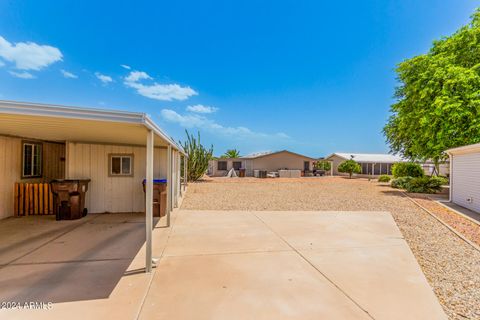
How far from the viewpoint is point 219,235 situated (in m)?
5.64

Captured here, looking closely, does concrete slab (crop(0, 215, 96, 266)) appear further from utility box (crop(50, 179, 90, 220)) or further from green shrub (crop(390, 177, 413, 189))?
green shrub (crop(390, 177, 413, 189))

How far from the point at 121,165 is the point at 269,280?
21.8 ft

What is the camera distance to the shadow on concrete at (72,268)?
118 inches

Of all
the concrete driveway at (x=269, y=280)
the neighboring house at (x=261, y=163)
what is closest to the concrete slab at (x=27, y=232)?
the concrete driveway at (x=269, y=280)

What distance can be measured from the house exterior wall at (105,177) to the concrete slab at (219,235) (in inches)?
78.2

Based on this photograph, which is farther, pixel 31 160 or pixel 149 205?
pixel 31 160

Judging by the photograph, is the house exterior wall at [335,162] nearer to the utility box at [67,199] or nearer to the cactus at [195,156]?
the cactus at [195,156]

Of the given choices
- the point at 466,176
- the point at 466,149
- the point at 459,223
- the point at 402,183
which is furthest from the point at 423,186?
A: the point at 459,223

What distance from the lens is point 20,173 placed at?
24.4 ft

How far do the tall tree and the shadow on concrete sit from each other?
15905 mm

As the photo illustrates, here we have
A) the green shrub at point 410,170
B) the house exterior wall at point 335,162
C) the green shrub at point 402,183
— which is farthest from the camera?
the house exterior wall at point 335,162

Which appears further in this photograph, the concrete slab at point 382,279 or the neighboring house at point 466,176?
the neighboring house at point 466,176

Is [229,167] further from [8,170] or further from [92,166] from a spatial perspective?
[8,170]

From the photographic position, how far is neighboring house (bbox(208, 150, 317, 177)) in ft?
99.2
